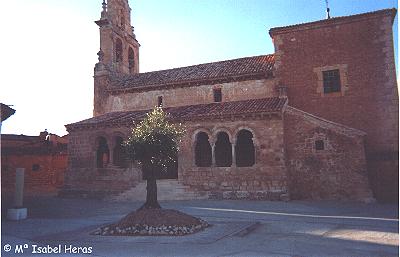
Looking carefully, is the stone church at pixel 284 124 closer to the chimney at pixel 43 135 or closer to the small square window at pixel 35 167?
the small square window at pixel 35 167

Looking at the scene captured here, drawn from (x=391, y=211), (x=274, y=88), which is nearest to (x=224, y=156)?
(x=274, y=88)

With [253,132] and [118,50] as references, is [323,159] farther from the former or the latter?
[118,50]

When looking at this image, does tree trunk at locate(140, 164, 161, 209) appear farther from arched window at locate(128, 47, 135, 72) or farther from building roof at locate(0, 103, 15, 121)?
arched window at locate(128, 47, 135, 72)

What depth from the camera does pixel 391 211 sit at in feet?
40.2

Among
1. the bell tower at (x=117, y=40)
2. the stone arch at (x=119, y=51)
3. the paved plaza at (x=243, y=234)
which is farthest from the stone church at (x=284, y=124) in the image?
the stone arch at (x=119, y=51)

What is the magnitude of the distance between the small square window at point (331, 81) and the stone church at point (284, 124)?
0.18 feet

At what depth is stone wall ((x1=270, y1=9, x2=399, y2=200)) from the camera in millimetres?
16698

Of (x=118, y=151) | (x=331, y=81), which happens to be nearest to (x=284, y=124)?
(x=331, y=81)

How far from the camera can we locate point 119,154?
21.2 meters

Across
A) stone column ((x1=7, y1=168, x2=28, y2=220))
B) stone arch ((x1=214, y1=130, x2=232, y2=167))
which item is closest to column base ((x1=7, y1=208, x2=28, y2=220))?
stone column ((x1=7, y1=168, x2=28, y2=220))

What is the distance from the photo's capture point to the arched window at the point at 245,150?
1858cm

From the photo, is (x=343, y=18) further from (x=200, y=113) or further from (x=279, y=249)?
(x=279, y=249)

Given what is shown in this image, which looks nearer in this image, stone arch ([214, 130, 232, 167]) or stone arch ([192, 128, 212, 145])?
stone arch ([192, 128, 212, 145])

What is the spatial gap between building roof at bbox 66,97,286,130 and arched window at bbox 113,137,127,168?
1.29 m
